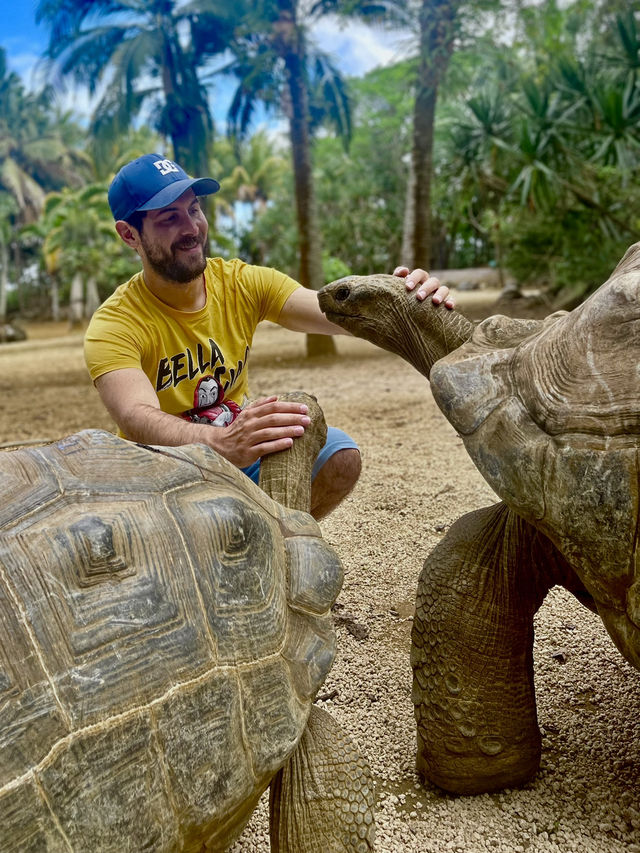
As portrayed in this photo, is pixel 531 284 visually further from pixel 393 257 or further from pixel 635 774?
pixel 635 774

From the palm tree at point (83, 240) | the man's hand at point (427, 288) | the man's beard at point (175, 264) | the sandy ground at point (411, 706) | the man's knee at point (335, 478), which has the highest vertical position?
the palm tree at point (83, 240)

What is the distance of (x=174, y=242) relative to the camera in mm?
2516

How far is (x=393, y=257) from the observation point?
2650 centimetres

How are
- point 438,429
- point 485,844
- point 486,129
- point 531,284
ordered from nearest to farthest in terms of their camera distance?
point 485,844 < point 438,429 < point 486,129 < point 531,284

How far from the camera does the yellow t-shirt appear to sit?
2.45 m

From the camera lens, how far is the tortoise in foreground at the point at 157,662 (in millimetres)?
1084

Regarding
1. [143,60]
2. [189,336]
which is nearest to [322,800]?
[189,336]

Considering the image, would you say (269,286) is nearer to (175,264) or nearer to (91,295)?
(175,264)

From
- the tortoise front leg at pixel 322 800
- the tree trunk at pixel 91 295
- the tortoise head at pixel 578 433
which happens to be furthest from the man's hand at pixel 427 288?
the tree trunk at pixel 91 295

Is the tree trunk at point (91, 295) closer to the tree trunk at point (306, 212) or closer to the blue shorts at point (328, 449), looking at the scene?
the tree trunk at point (306, 212)

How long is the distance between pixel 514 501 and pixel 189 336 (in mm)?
1511

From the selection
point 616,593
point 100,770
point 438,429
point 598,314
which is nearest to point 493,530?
point 616,593

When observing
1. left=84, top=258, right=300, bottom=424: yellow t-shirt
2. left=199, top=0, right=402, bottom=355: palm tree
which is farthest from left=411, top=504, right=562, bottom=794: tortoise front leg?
left=199, top=0, right=402, bottom=355: palm tree

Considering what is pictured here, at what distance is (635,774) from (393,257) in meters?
25.8
